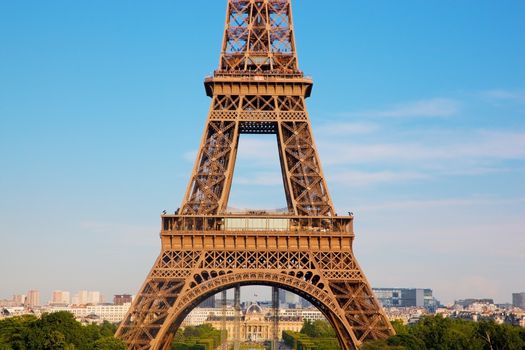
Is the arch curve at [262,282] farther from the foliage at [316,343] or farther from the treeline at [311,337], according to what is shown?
the treeline at [311,337]

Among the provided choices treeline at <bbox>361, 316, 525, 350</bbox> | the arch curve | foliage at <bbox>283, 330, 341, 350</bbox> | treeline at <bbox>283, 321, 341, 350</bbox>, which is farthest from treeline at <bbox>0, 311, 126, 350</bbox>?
treeline at <bbox>283, 321, 341, 350</bbox>

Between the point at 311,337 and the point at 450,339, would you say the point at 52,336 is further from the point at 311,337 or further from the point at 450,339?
the point at 311,337

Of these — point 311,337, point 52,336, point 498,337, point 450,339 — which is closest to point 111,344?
point 52,336

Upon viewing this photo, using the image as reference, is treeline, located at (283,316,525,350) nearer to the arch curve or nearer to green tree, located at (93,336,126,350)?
the arch curve

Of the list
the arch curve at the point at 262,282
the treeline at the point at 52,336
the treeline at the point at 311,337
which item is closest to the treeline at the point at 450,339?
the arch curve at the point at 262,282

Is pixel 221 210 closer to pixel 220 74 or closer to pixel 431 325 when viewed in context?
pixel 220 74
